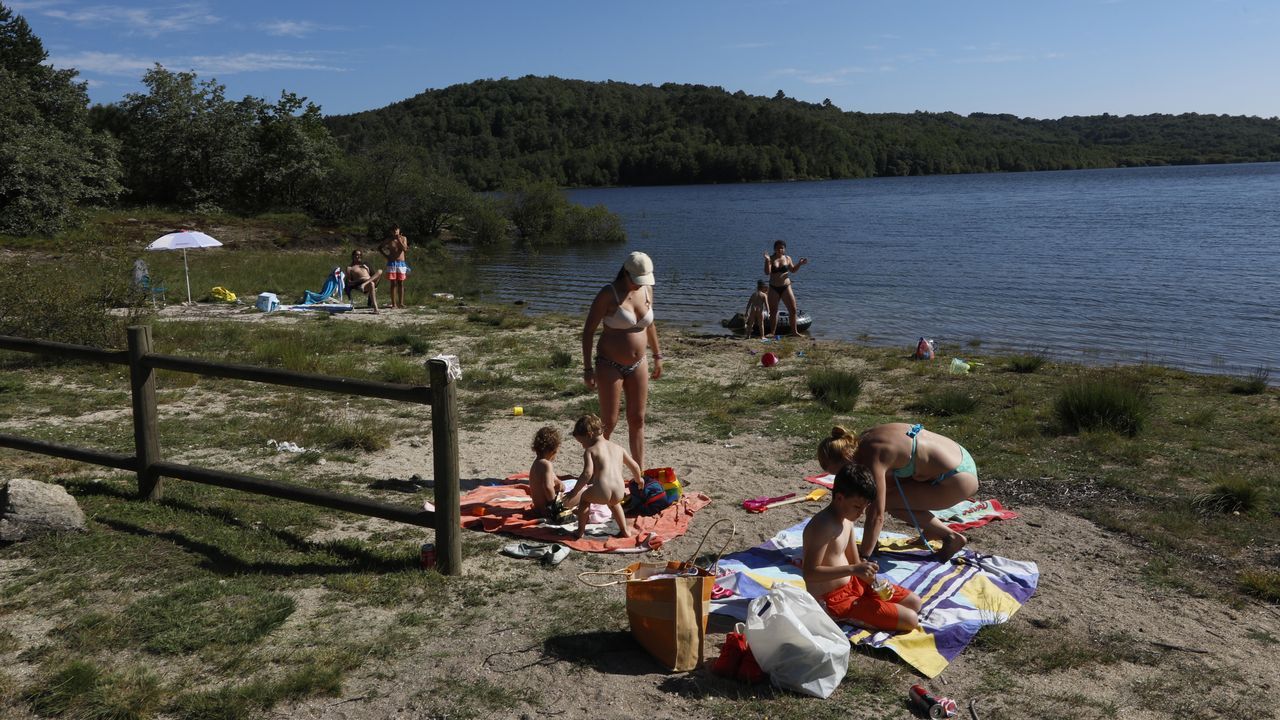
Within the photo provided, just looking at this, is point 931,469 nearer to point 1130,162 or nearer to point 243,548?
point 243,548

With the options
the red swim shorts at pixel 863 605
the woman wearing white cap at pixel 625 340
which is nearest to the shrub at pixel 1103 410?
the woman wearing white cap at pixel 625 340

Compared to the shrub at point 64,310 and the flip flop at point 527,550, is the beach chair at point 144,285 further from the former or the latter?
the flip flop at point 527,550

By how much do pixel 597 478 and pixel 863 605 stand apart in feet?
7.23

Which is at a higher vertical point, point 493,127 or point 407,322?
point 493,127

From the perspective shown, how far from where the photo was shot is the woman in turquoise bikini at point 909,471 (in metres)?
5.63

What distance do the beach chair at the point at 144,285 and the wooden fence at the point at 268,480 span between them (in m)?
9.66

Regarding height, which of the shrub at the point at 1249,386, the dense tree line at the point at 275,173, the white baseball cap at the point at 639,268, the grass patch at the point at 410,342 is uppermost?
the dense tree line at the point at 275,173

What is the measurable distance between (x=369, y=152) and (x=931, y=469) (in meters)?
43.6

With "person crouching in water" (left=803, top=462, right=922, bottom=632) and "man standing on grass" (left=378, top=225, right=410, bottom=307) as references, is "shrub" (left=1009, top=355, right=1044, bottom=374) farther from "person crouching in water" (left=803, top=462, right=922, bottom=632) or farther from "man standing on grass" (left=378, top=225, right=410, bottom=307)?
"man standing on grass" (left=378, top=225, right=410, bottom=307)

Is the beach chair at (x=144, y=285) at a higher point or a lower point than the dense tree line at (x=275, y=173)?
lower

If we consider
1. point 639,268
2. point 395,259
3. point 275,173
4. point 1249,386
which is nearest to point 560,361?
point 639,268

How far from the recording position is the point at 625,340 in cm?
754

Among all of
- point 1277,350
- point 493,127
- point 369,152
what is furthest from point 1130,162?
point 1277,350

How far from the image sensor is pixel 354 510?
5.95 m
